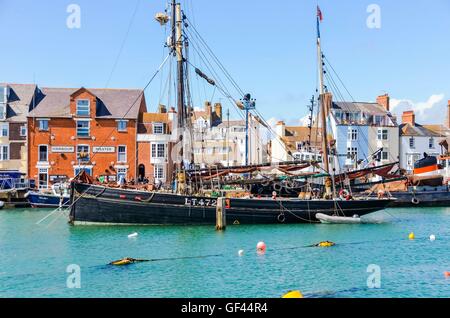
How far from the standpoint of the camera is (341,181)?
4934cm

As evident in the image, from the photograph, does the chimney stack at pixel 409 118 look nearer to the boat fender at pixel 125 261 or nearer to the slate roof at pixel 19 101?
the slate roof at pixel 19 101

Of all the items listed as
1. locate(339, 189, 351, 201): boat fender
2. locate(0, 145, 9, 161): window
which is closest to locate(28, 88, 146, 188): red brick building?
locate(0, 145, 9, 161): window

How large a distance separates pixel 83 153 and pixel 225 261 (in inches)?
1720

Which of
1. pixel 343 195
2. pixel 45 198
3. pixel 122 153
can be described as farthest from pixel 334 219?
pixel 122 153

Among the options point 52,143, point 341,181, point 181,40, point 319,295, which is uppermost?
point 181,40

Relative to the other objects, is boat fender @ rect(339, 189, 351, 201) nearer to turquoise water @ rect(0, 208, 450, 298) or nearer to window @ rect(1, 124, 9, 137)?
turquoise water @ rect(0, 208, 450, 298)

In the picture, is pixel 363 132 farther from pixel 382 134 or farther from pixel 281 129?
pixel 281 129

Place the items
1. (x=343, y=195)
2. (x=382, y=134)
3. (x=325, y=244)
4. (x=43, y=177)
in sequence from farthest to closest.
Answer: (x=382, y=134)
(x=43, y=177)
(x=343, y=195)
(x=325, y=244)

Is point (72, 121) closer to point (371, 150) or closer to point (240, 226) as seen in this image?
point (240, 226)

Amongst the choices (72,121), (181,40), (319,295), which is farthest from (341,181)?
(72,121)

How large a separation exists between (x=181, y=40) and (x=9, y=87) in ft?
133

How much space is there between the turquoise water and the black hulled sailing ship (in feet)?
4.38

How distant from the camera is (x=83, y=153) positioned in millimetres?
68625

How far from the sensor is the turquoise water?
75.4 ft
